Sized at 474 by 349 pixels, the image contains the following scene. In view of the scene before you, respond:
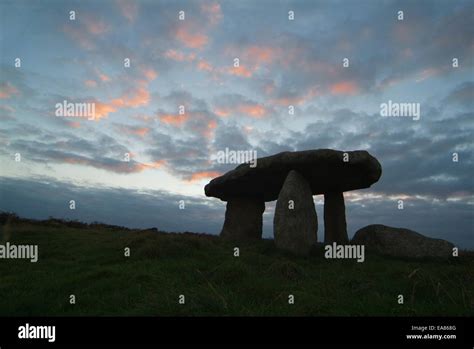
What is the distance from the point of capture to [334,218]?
15516 mm

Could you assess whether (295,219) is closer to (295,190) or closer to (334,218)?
(295,190)

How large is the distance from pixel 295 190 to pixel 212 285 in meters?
6.21

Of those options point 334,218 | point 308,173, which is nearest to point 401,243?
point 334,218

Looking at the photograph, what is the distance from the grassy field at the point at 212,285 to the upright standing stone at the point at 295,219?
2.32ft

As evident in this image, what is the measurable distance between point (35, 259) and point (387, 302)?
996 centimetres

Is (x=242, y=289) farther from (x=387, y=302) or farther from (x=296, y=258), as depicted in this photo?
(x=296, y=258)

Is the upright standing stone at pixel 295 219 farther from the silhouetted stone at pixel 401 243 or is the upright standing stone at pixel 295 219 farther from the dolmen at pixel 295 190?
the silhouetted stone at pixel 401 243

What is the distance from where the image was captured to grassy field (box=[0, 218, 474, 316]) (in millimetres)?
6129

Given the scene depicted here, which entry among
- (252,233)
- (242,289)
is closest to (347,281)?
(242,289)

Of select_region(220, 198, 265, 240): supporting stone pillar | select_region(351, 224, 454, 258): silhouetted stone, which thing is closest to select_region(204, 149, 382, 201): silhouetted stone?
select_region(220, 198, 265, 240): supporting stone pillar

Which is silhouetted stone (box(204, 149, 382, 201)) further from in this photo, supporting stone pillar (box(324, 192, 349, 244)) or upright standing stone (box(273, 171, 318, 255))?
upright standing stone (box(273, 171, 318, 255))

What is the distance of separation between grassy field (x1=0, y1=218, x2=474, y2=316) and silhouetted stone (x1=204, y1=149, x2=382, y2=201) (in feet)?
10.3

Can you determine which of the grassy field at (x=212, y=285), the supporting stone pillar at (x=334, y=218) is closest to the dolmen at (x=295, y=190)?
the supporting stone pillar at (x=334, y=218)

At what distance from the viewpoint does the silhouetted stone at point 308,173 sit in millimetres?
12516
